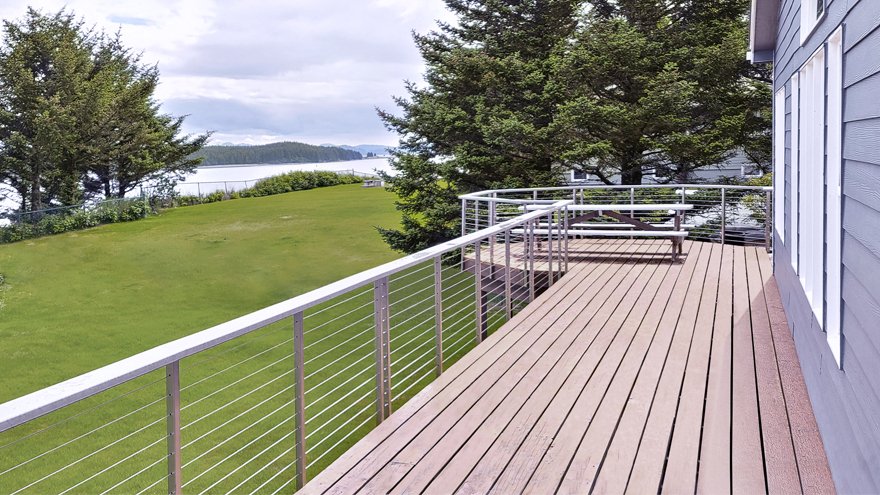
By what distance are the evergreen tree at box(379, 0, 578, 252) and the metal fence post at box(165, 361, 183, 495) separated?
1459cm

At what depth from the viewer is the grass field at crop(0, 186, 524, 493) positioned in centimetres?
692

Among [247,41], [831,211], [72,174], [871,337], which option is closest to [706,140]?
[831,211]

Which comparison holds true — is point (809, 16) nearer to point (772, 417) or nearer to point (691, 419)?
point (772, 417)

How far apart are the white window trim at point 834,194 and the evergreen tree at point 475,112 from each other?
13402 millimetres

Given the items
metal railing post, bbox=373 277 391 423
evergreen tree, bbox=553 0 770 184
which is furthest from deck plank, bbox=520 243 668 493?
evergreen tree, bbox=553 0 770 184

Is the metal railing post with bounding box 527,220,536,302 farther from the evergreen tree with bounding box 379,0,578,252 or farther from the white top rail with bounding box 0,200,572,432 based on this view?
the evergreen tree with bounding box 379,0,578,252

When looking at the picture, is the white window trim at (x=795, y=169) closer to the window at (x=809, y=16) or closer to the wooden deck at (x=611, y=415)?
the window at (x=809, y=16)

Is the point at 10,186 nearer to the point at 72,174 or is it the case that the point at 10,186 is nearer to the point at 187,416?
the point at 72,174

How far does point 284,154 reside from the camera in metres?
47.3

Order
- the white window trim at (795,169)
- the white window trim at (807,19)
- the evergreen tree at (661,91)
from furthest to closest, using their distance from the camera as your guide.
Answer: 1. the evergreen tree at (661,91)
2. the white window trim at (795,169)
3. the white window trim at (807,19)

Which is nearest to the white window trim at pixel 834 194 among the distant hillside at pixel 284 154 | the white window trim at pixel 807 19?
the white window trim at pixel 807 19

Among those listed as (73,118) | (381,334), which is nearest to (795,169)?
(381,334)

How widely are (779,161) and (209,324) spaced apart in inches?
491

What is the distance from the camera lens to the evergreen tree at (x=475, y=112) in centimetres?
1695
